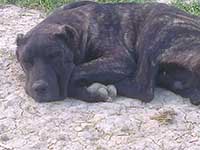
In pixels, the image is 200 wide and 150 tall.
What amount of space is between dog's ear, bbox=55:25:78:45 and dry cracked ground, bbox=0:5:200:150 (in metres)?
0.55

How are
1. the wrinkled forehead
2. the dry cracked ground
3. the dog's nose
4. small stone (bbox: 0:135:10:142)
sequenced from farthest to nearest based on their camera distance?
the wrinkled forehead
the dog's nose
small stone (bbox: 0:135:10:142)
the dry cracked ground

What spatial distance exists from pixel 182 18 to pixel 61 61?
1.21m

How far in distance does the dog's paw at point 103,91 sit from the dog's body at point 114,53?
3cm

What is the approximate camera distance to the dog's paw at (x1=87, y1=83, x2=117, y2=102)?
5.84 meters

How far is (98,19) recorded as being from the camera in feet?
20.7

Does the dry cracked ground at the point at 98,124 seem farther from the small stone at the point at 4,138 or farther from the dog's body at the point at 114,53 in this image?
the dog's body at the point at 114,53

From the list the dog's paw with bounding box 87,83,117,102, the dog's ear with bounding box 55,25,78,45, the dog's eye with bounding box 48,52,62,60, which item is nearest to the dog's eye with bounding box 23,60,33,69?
the dog's eye with bounding box 48,52,62,60

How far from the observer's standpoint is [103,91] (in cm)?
584

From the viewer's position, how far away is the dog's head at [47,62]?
575 cm

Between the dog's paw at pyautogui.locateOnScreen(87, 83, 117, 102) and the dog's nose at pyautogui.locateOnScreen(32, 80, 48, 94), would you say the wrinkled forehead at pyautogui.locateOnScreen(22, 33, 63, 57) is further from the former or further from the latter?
the dog's paw at pyautogui.locateOnScreen(87, 83, 117, 102)

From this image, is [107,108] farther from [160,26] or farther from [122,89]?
[160,26]

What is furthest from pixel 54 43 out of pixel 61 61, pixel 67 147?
pixel 67 147

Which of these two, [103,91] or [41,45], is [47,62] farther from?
[103,91]

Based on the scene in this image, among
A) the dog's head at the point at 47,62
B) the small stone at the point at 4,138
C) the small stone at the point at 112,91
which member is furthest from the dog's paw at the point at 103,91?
the small stone at the point at 4,138
